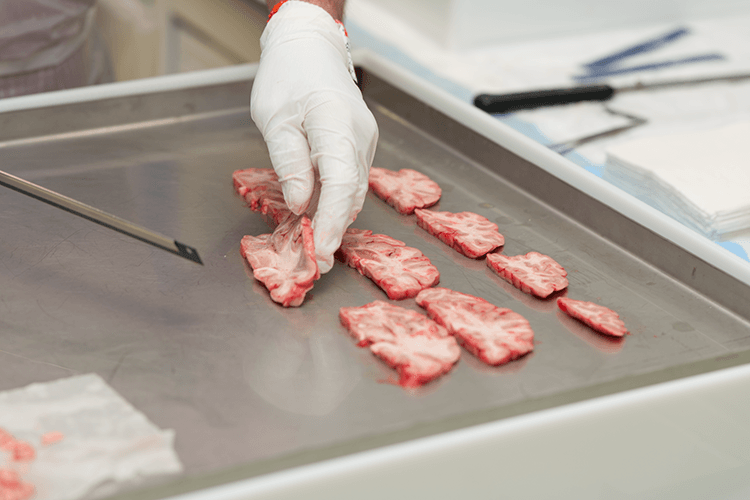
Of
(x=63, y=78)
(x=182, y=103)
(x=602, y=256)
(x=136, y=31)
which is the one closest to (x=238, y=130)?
(x=182, y=103)

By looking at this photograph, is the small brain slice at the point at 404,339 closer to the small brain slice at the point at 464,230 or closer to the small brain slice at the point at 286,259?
the small brain slice at the point at 286,259

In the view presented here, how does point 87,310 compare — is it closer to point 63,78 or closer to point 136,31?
point 63,78

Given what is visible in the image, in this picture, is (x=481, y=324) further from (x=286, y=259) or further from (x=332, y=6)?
(x=332, y=6)

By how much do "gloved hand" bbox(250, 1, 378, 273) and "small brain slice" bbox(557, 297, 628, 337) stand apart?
481mm

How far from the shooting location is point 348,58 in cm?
182

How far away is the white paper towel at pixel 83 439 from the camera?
1015 millimetres

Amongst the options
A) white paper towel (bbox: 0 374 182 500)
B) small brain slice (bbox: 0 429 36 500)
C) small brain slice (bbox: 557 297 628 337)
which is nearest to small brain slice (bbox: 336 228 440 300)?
small brain slice (bbox: 557 297 628 337)

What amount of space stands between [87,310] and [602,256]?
113 cm

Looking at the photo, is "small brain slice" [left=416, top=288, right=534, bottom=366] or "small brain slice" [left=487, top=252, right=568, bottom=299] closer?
"small brain slice" [left=416, top=288, right=534, bottom=366]

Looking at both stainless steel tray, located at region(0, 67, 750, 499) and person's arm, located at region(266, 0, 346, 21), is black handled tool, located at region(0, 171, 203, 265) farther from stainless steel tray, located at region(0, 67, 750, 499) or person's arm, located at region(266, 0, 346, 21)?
person's arm, located at region(266, 0, 346, 21)

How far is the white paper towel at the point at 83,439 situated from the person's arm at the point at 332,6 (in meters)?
1.11

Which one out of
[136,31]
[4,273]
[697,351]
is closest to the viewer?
[697,351]

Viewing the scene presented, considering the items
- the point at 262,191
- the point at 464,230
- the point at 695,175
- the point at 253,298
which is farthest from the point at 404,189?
the point at 695,175

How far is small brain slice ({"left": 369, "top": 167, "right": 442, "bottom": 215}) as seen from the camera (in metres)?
1.87
